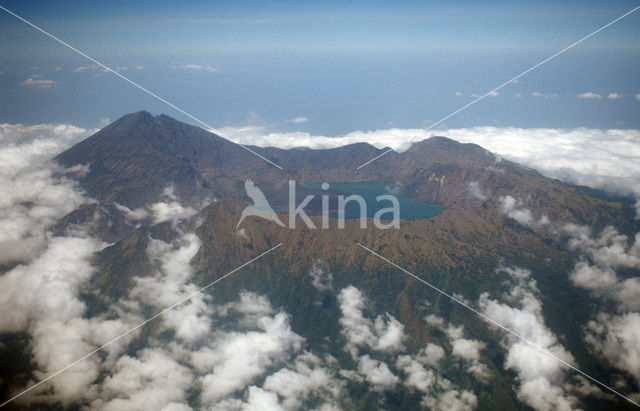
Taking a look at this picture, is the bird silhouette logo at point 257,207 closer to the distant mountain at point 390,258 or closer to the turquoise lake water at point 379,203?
the distant mountain at point 390,258

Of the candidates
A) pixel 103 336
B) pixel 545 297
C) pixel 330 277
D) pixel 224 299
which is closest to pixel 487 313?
pixel 545 297

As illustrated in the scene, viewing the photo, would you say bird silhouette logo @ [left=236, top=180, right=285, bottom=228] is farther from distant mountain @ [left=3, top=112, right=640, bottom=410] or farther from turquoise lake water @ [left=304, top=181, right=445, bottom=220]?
turquoise lake water @ [left=304, top=181, right=445, bottom=220]

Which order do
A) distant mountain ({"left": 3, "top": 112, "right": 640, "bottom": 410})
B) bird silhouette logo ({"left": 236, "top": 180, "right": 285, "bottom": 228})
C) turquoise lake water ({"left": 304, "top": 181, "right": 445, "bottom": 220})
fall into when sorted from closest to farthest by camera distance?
distant mountain ({"left": 3, "top": 112, "right": 640, "bottom": 410})
bird silhouette logo ({"left": 236, "top": 180, "right": 285, "bottom": 228})
turquoise lake water ({"left": 304, "top": 181, "right": 445, "bottom": 220})

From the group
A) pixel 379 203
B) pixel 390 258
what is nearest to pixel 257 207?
pixel 379 203

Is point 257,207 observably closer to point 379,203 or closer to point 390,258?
point 379,203

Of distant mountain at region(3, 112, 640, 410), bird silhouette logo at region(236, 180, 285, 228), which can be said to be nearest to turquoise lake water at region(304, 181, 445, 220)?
distant mountain at region(3, 112, 640, 410)

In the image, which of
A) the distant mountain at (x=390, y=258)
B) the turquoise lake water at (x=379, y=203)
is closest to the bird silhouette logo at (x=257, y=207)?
the distant mountain at (x=390, y=258)
